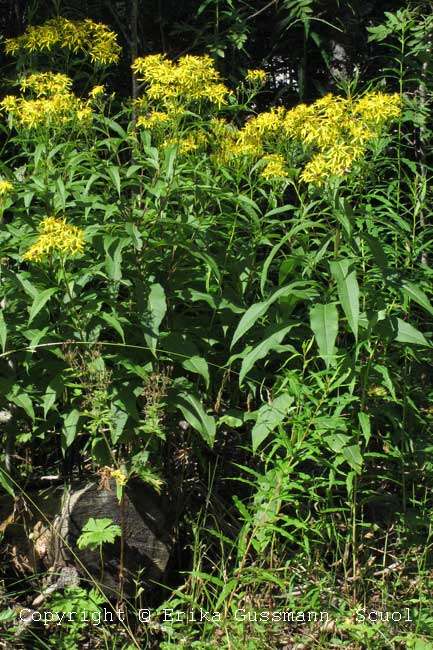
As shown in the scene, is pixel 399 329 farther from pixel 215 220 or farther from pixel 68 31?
pixel 68 31

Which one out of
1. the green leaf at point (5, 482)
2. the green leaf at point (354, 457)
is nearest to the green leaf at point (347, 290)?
the green leaf at point (354, 457)

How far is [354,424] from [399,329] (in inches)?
19.0

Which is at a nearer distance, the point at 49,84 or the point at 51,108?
the point at 51,108

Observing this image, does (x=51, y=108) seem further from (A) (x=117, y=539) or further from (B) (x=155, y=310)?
(A) (x=117, y=539)

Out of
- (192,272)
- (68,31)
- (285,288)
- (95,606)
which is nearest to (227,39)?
(68,31)

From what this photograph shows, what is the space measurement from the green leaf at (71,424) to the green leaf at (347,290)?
4.01 feet

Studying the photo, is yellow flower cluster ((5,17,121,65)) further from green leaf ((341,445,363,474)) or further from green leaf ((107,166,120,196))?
green leaf ((341,445,363,474))

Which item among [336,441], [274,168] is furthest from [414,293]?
[274,168]

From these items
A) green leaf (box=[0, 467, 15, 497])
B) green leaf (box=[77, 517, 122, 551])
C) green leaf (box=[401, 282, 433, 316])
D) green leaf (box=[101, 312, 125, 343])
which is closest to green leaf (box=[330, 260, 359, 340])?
green leaf (box=[401, 282, 433, 316])

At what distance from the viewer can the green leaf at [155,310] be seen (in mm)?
3568

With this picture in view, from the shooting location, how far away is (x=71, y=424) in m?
3.69

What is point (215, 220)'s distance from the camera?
4.12 m

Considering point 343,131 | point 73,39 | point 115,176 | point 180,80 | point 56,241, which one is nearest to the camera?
point 56,241

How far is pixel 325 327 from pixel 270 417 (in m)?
0.48
